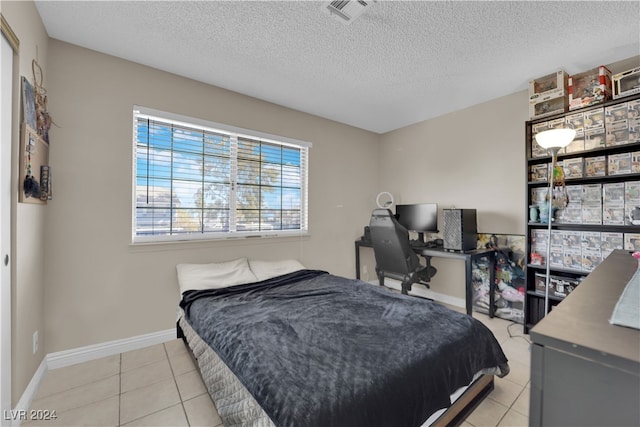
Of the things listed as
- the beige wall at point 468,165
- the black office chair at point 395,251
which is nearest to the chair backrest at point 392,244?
the black office chair at point 395,251

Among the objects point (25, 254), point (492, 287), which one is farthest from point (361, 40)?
point (492, 287)

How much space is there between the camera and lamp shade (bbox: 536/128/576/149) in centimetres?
210

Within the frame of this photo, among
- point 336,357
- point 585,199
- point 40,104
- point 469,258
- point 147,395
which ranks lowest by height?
point 147,395

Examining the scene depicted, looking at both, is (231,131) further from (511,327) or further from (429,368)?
(511,327)

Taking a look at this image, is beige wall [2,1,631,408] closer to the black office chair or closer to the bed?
the bed

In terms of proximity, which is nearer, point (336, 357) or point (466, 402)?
point (336, 357)

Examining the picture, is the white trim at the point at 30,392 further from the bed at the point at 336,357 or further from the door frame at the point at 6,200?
the bed at the point at 336,357

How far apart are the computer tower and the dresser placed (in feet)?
7.60

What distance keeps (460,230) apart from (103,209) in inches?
130

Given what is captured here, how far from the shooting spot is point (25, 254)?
1.62m

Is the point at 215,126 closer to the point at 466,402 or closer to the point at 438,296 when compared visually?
the point at 466,402

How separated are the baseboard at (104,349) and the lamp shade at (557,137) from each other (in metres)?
3.59

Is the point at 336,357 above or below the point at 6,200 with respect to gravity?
below

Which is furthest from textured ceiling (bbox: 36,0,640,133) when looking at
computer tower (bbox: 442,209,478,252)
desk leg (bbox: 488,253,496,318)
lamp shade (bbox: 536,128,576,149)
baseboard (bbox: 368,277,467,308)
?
baseboard (bbox: 368,277,467,308)
